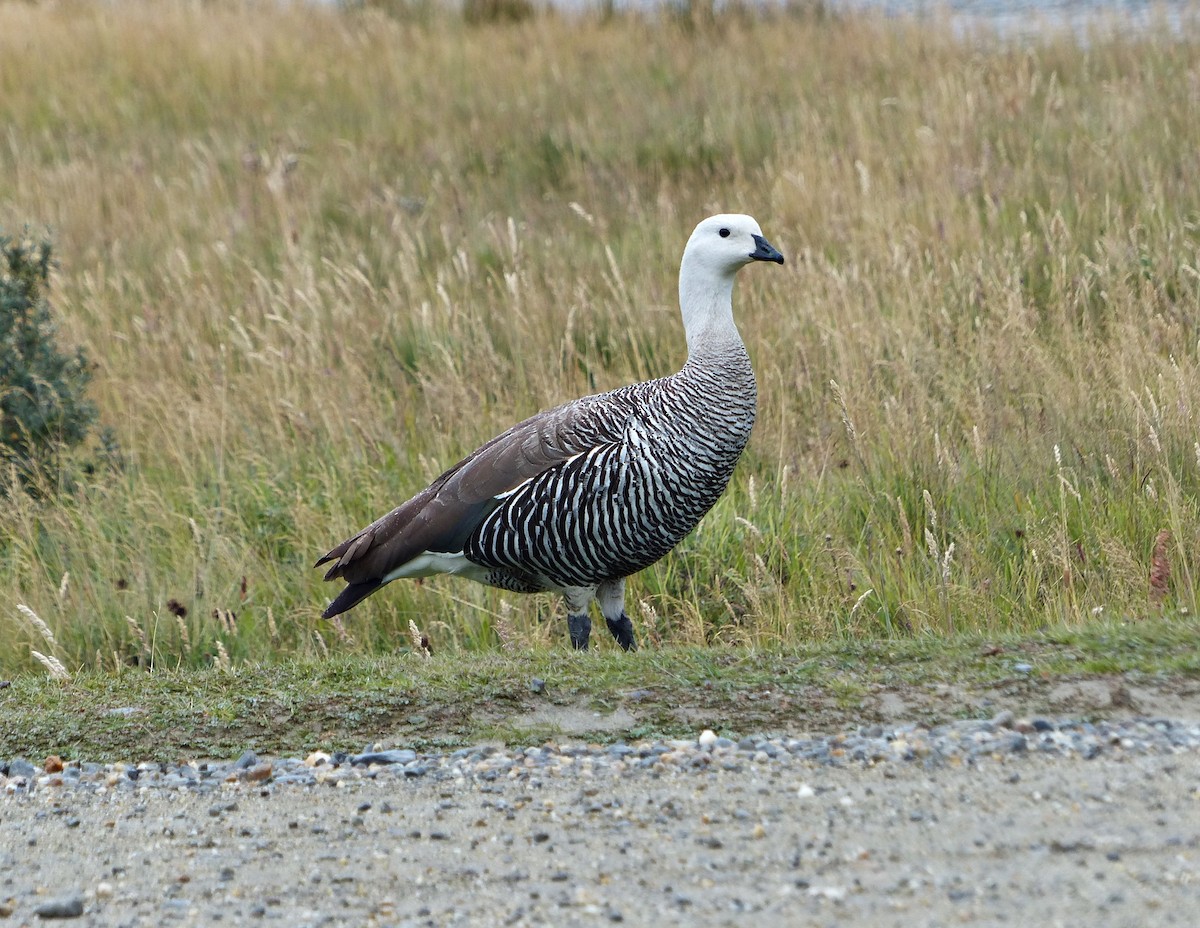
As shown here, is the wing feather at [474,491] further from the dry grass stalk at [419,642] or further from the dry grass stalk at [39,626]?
the dry grass stalk at [39,626]

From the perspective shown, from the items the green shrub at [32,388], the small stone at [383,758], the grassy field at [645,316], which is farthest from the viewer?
the green shrub at [32,388]

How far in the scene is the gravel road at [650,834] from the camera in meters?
3.43

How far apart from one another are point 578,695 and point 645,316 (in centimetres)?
470

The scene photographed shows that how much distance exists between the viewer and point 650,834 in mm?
3871

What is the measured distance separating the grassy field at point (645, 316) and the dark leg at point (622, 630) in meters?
0.31

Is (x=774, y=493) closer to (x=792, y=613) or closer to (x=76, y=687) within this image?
(x=792, y=613)

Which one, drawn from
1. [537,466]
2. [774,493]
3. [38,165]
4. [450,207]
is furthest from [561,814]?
[38,165]

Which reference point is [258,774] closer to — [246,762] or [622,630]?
[246,762]

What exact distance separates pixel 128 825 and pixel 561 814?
48.1 inches

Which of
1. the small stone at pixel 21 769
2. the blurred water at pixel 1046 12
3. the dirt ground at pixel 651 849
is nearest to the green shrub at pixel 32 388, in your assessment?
the small stone at pixel 21 769

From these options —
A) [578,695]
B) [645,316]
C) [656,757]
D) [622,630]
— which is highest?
[645,316]

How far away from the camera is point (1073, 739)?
431 centimetres

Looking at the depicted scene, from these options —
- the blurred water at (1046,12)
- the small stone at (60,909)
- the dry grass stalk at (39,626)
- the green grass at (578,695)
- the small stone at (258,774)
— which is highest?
the blurred water at (1046,12)

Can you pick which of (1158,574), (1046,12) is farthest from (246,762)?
(1046,12)
